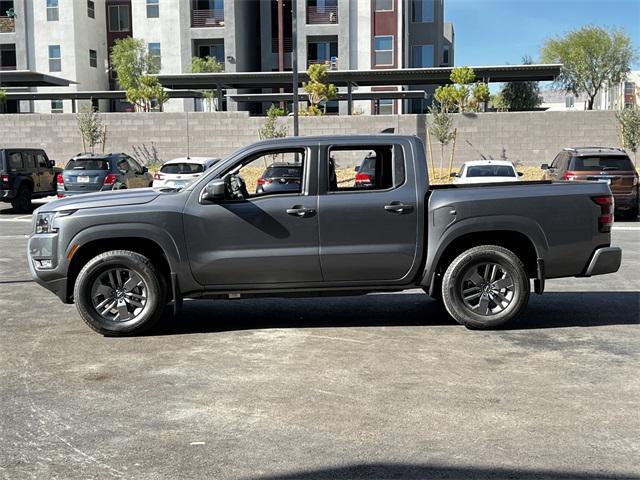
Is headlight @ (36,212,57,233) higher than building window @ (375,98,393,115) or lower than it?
lower

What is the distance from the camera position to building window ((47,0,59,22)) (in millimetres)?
58062

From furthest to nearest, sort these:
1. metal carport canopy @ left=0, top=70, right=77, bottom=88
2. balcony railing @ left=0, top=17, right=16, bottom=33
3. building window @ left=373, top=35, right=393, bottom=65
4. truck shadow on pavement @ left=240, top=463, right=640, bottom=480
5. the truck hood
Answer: balcony railing @ left=0, top=17, right=16, bottom=33
building window @ left=373, top=35, right=393, bottom=65
metal carport canopy @ left=0, top=70, right=77, bottom=88
the truck hood
truck shadow on pavement @ left=240, top=463, right=640, bottom=480

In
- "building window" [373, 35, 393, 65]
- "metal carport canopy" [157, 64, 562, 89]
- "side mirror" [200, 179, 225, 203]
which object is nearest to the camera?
"side mirror" [200, 179, 225, 203]

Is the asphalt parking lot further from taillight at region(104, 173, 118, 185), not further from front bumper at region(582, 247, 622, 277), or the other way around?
taillight at region(104, 173, 118, 185)

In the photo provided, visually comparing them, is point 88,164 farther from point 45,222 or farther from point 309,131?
point 45,222

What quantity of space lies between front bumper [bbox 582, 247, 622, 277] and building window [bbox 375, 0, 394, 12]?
4954 cm

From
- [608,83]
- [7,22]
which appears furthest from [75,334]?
[608,83]

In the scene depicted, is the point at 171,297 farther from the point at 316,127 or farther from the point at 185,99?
the point at 185,99

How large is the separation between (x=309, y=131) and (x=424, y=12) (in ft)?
98.8

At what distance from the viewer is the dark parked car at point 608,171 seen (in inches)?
771

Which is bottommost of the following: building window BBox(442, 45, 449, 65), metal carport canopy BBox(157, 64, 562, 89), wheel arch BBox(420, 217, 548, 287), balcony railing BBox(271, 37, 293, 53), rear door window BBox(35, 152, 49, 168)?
wheel arch BBox(420, 217, 548, 287)

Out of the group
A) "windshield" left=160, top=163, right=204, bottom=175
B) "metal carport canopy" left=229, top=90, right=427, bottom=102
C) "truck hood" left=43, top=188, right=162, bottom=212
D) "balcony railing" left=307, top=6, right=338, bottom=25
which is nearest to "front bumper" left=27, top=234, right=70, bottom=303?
"truck hood" left=43, top=188, right=162, bottom=212

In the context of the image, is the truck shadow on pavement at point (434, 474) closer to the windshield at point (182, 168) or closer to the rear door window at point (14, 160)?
the windshield at point (182, 168)

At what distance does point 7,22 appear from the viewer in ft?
193
